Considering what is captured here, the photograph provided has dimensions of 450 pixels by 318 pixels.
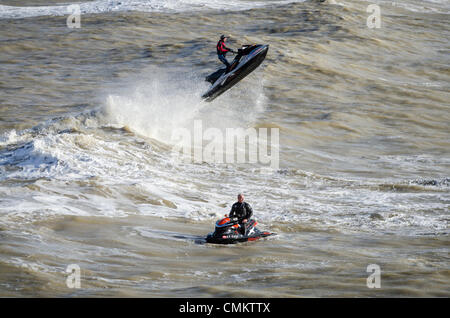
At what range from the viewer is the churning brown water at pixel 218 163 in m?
11.1

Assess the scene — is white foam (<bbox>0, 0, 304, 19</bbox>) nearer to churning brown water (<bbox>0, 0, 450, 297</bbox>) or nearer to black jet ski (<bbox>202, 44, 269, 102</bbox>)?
churning brown water (<bbox>0, 0, 450, 297</bbox>)

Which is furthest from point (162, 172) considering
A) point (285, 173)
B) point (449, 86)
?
point (449, 86)

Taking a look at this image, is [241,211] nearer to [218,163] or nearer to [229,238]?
[229,238]

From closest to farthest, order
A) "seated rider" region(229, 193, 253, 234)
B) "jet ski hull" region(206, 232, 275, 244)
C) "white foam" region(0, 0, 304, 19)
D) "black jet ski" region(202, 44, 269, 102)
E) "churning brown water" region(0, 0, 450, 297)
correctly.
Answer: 1. "churning brown water" region(0, 0, 450, 297)
2. "jet ski hull" region(206, 232, 275, 244)
3. "seated rider" region(229, 193, 253, 234)
4. "black jet ski" region(202, 44, 269, 102)
5. "white foam" region(0, 0, 304, 19)

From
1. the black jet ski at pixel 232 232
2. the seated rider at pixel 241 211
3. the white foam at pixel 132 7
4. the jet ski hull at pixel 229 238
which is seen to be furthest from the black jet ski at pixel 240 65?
the white foam at pixel 132 7

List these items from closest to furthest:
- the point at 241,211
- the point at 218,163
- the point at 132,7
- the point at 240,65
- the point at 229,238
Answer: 1. the point at 229,238
2. the point at 241,211
3. the point at 240,65
4. the point at 218,163
5. the point at 132,7

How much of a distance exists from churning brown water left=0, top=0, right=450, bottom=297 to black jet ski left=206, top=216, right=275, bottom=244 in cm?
24

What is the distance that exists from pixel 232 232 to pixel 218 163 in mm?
8056

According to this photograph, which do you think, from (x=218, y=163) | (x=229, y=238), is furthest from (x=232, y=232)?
(x=218, y=163)

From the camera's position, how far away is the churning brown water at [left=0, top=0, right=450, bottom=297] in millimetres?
11117

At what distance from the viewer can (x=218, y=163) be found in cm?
2098

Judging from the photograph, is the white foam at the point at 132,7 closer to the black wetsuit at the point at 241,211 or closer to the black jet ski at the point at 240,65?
the black jet ski at the point at 240,65

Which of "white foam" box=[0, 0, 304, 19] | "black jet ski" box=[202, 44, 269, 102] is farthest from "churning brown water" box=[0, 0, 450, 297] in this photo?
"black jet ski" box=[202, 44, 269, 102]

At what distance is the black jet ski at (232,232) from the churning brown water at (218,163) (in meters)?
0.24
